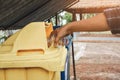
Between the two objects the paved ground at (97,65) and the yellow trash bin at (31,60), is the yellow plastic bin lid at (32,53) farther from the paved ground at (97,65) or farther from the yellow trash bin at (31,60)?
the paved ground at (97,65)

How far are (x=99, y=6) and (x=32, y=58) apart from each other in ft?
34.8

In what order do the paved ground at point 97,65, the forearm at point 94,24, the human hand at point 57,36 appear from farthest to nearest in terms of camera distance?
the paved ground at point 97,65
the human hand at point 57,36
the forearm at point 94,24

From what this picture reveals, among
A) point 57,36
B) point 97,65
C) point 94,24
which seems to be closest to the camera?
point 94,24

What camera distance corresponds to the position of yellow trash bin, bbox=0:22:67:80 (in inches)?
→ 74.9

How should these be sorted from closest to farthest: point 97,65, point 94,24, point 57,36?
point 94,24
point 57,36
point 97,65

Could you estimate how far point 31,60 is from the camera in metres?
1.92

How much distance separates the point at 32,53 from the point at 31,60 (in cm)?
10

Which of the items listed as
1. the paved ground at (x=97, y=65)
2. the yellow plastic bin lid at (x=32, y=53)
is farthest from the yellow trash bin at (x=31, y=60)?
the paved ground at (x=97, y=65)

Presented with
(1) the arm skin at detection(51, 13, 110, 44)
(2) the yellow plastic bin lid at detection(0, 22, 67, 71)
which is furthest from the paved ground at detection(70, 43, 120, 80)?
(1) the arm skin at detection(51, 13, 110, 44)

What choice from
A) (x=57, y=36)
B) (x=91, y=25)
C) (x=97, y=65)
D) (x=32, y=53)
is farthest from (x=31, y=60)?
(x=97, y=65)

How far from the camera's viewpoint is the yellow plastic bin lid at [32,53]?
1897mm

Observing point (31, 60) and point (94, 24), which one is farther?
point (31, 60)

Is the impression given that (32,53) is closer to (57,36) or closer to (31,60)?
(31,60)

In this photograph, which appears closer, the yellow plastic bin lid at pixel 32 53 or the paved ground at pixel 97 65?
the yellow plastic bin lid at pixel 32 53
